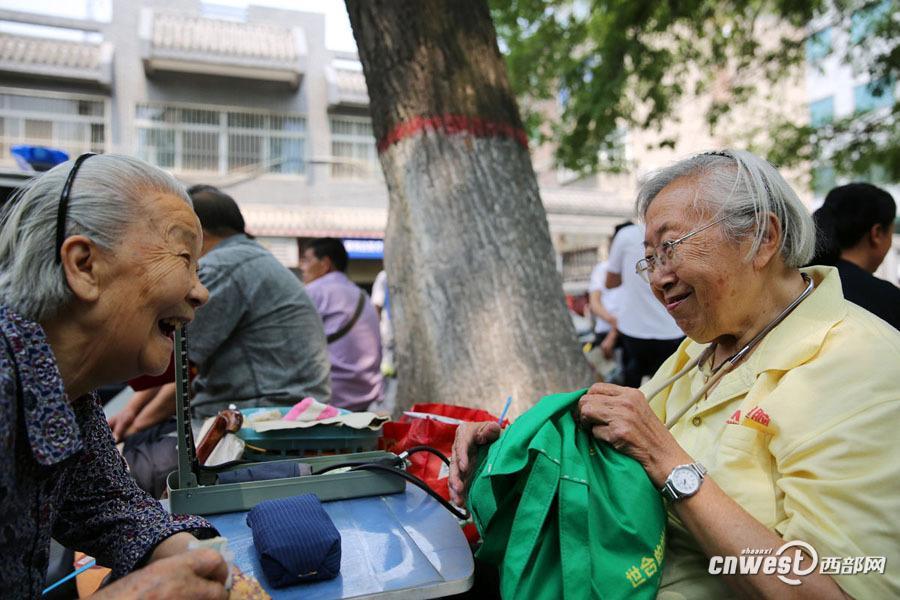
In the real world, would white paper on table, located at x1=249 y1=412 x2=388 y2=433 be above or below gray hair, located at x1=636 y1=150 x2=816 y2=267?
below

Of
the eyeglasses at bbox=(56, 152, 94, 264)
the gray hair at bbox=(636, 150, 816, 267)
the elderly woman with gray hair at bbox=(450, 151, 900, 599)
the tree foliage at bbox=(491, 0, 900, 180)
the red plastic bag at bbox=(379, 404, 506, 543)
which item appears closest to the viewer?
the eyeglasses at bbox=(56, 152, 94, 264)

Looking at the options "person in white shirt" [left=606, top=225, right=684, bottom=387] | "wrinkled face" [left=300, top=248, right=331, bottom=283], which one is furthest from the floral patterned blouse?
"person in white shirt" [left=606, top=225, right=684, bottom=387]

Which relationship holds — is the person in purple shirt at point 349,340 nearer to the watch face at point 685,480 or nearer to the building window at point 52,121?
the watch face at point 685,480

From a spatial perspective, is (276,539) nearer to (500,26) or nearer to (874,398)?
(874,398)

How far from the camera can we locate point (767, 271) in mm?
1713

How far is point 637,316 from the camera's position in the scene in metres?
5.06

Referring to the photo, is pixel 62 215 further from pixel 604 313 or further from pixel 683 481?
pixel 604 313

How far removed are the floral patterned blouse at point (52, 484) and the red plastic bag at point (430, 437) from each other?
792 mm

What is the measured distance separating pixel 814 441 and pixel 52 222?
1.53 meters

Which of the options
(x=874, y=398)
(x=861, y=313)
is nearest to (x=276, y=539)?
(x=874, y=398)

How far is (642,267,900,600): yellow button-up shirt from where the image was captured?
1.26m

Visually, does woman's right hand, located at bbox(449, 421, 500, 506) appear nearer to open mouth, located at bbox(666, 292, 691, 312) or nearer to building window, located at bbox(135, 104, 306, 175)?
open mouth, located at bbox(666, 292, 691, 312)

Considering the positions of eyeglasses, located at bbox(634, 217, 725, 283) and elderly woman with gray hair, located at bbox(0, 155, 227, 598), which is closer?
elderly woman with gray hair, located at bbox(0, 155, 227, 598)

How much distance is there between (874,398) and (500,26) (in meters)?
8.08
